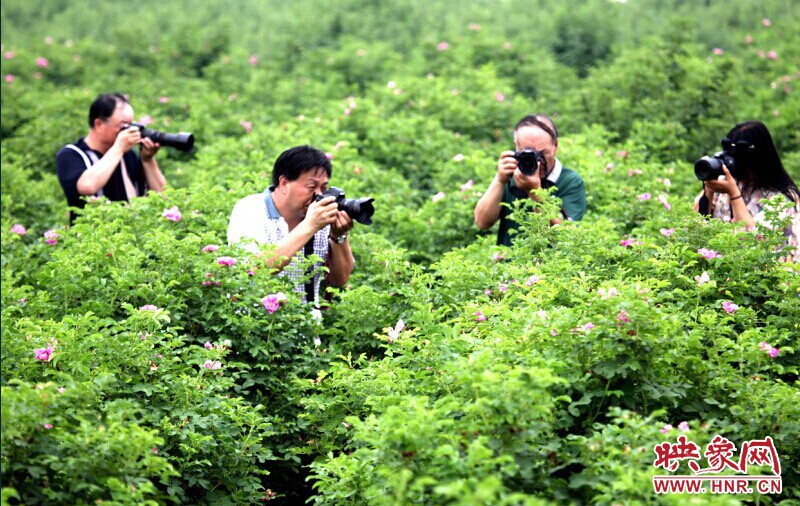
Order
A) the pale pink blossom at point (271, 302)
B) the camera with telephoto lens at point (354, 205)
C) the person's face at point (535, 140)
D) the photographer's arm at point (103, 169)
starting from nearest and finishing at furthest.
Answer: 1. the pale pink blossom at point (271, 302)
2. the camera with telephoto lens at point (354, 205)
3. the person's face at point (535, 140)
4. the photographer's arm at point (103, 169)

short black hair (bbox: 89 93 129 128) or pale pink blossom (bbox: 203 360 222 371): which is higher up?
short black hair (bbox: 89 93 129 128)

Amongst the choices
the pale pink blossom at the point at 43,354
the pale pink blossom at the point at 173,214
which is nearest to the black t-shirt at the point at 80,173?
the pale pink blossom at the point at 173,214

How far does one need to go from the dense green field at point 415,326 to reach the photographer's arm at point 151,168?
0.57 meters

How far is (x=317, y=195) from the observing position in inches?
187

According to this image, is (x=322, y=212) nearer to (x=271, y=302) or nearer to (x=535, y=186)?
(x=271, y=302)

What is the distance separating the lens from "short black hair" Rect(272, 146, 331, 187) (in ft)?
15.6

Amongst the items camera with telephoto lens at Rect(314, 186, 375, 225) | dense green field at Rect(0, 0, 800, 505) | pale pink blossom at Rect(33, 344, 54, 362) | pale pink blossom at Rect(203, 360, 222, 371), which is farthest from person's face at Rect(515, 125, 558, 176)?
pale pink blossom at Rect(33, 344, 54, 362)

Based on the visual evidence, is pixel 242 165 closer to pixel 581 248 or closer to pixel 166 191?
pixel 166 191

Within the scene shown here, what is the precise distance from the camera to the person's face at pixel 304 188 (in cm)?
478

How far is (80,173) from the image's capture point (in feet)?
18.6

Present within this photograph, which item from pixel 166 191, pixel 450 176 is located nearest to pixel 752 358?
pixel 166 191

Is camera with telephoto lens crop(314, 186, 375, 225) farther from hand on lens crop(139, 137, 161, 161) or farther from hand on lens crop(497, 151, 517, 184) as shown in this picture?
hand on lens crop(139, 137, 161, 161)

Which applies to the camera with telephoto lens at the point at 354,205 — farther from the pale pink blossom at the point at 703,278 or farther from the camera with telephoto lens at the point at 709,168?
the camera with telephoto lens at the point at 709,168

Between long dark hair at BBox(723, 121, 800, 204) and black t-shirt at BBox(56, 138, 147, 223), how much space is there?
3350 millimetres
